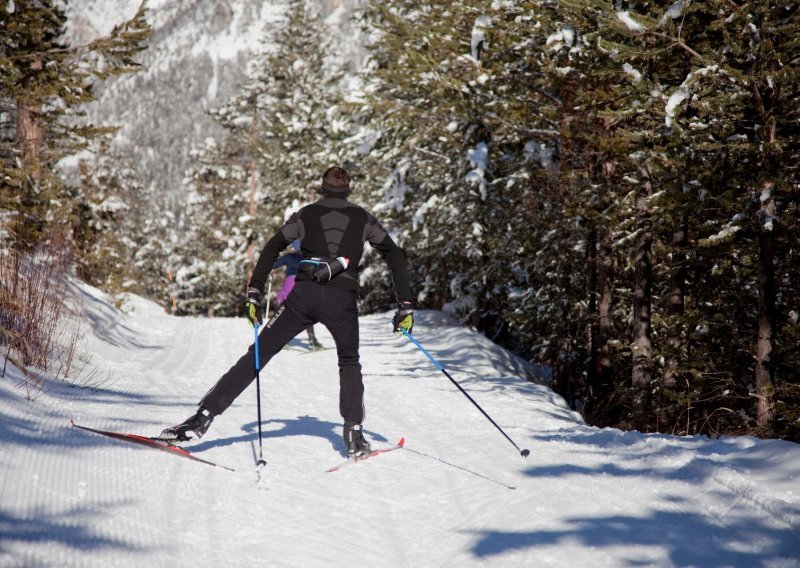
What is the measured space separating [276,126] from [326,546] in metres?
28.4

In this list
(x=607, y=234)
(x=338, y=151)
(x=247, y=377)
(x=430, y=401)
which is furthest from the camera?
(x=338, y=151)

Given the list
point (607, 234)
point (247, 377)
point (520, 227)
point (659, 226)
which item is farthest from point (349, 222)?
point (520, 227)

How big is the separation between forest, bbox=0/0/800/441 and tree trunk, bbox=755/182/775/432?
21 millimetres

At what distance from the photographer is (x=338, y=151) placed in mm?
25906

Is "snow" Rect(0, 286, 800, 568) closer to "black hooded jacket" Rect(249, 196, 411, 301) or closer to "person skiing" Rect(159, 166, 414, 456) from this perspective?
"person skiing" Rect(159, 166, 414, 456)

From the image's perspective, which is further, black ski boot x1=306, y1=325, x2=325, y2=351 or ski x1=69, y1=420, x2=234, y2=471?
black ski boot x1=306, y1=325, x2=325, y2=351

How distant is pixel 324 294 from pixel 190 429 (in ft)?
4.60

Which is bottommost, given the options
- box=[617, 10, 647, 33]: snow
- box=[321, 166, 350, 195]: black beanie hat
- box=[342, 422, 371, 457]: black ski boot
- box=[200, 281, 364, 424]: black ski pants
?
box=[342, 422, 371, 457]: black ski boot

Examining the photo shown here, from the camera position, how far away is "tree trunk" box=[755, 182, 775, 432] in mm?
6195

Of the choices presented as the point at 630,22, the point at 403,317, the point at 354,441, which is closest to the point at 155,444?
the point at 354,441

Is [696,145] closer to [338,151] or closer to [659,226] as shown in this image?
[659,226]

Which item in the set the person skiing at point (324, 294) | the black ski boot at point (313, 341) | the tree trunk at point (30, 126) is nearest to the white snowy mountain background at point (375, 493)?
the person skiing at point (324, 294)

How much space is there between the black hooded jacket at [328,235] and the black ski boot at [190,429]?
106 centimetres

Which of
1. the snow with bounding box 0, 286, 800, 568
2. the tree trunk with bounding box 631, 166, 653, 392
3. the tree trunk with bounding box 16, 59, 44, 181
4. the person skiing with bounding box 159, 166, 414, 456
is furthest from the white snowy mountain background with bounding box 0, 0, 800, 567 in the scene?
the tree trunk with bounding box 16, 59, 44, 181
